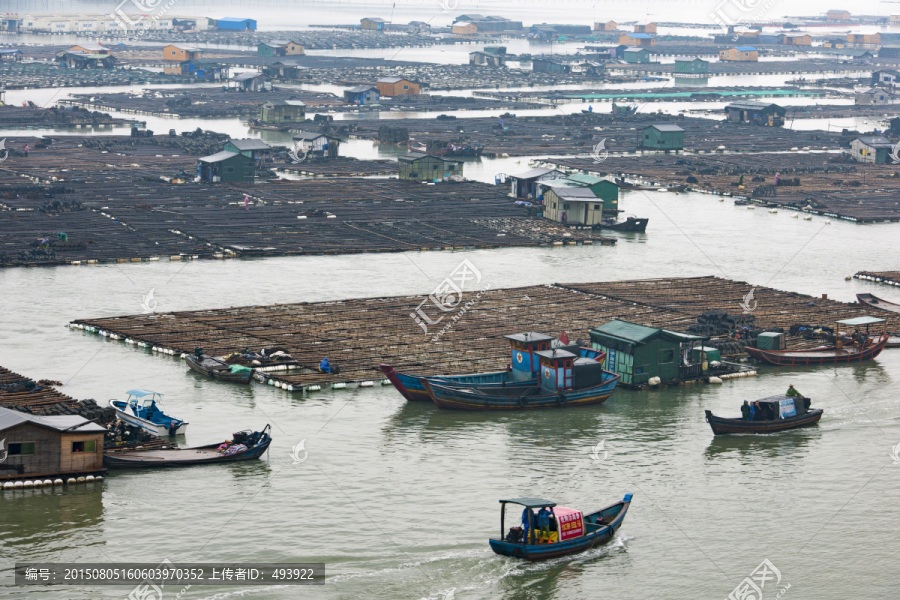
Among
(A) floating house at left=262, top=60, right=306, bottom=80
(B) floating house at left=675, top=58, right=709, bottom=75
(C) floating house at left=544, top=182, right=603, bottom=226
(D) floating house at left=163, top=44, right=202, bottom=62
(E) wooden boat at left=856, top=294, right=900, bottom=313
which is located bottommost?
(E) wooden boat at left=856, top=294, right=900, bottom=313

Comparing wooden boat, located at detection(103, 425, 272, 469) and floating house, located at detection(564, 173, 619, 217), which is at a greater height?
floating house, located at detection(564, 173, 619, 217)

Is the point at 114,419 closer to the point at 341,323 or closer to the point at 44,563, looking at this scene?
the point at 44,563

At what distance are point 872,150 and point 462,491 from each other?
78.3 metres

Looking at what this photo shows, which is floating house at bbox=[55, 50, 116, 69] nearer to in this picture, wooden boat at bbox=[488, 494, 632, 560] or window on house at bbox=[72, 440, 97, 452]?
window on house at bbox=[72, 440, 97, 452]

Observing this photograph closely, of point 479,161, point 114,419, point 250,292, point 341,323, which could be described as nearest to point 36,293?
point 250,292

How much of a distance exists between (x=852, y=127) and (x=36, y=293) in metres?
98.2

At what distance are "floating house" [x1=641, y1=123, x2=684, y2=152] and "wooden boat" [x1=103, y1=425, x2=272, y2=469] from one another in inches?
2990

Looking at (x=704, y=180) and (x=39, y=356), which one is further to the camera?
(x=704, y=180)

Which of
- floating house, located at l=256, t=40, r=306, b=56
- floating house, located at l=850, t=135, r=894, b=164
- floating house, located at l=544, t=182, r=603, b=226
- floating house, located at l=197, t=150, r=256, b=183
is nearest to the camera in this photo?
floating house, located at l=544, t=182, r=603, b=226

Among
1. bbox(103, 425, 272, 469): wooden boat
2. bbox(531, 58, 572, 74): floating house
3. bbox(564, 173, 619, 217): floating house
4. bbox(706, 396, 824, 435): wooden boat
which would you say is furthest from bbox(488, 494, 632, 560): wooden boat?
bbox(531, 58, 572, 74): floating house

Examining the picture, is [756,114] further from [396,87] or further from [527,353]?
[527,353]

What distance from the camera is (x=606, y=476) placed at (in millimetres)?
32844

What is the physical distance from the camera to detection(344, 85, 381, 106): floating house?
438 feet

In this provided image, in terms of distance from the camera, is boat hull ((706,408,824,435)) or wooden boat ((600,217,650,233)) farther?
wooden boat ((600,217,650,233))
